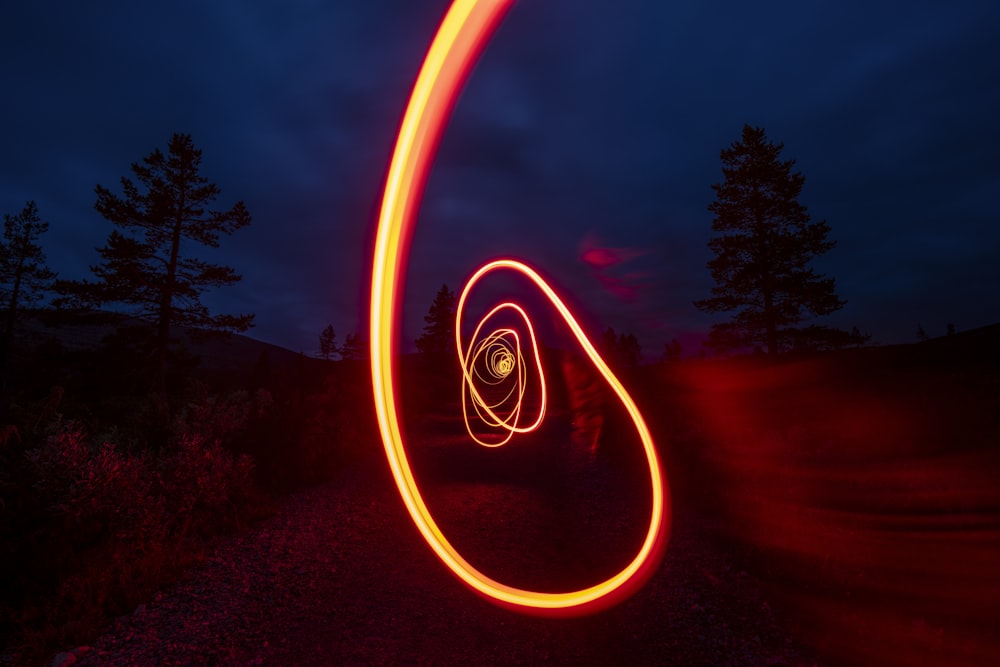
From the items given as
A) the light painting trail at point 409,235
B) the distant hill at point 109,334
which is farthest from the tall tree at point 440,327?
the light painting trail at point 409,235

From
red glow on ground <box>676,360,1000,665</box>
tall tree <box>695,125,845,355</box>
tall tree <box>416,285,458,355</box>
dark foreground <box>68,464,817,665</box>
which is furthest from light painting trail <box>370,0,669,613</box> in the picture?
tall tree <box>416,285,458,355</box>

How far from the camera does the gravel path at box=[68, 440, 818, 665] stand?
478 cm

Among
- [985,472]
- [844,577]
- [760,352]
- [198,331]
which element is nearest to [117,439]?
[844,577]

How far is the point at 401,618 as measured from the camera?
5414 millimetres

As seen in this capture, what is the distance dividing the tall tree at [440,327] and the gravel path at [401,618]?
211 ft

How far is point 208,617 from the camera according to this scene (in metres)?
5.36

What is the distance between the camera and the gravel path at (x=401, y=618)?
4.78 meters

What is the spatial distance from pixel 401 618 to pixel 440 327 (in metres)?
67.1

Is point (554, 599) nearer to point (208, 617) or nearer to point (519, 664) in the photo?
point (519, 664)

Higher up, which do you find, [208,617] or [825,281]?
[825,281]

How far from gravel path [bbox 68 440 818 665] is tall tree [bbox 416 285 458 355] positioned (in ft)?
211

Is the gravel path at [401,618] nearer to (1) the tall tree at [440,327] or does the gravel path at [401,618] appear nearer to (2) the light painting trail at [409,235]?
(2) the light painting trail at [409,235]

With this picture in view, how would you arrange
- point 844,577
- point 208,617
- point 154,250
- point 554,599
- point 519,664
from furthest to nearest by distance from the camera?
point 154,250
point 844,577
point 208,617
point 554,599
point 519,664

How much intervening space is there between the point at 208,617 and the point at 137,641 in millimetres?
626
